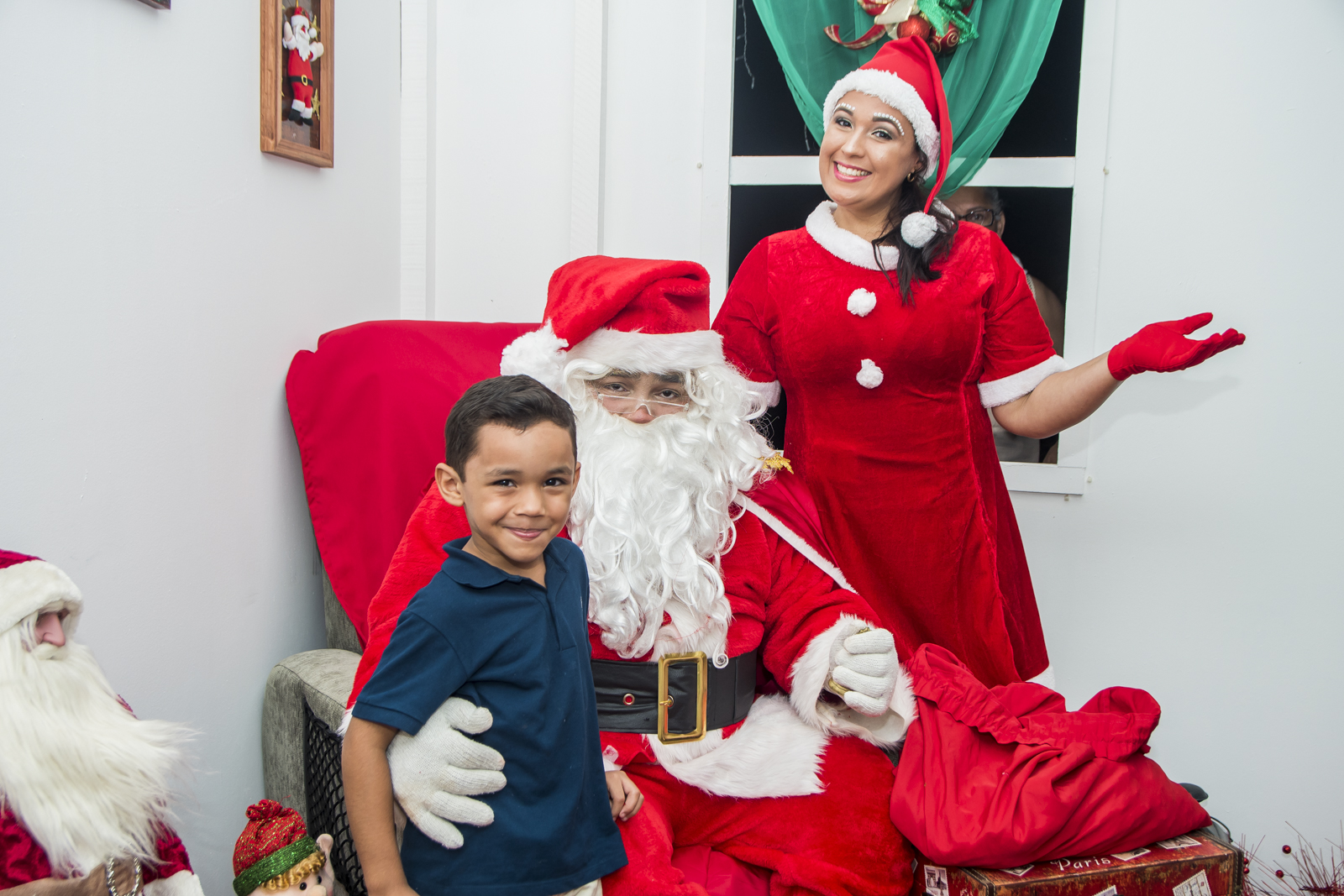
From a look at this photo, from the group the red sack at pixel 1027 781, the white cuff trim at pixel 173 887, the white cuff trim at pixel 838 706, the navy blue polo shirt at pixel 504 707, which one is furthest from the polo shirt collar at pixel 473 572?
the red sack at pixel 1027 781

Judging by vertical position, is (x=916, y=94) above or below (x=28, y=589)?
above

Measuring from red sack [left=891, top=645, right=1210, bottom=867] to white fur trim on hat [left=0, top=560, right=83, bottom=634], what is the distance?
124 cm

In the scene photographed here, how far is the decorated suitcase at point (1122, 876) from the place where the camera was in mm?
1328

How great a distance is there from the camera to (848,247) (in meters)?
1.82

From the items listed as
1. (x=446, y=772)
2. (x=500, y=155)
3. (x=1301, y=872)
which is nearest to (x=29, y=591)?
→ (x=446, y=772)

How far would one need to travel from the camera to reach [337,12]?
2096 millimetres

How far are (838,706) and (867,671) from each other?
4.5 inches

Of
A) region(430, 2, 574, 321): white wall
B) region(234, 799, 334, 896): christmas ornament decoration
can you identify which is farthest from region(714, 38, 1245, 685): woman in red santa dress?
region(234, 799, 334, 896): christmas ornament decoration

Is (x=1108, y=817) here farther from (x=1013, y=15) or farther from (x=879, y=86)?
(x=1013, y=15)

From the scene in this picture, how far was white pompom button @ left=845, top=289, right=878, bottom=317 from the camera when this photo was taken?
1.76 m

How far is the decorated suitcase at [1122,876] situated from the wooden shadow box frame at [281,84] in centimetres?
187

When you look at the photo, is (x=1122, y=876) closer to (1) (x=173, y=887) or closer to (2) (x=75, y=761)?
(1) (x=173, y=887)

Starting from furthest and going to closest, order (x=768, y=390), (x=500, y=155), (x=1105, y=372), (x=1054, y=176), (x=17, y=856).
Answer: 1. (x=500, y=155)
2. (x=1054, y=176)
3. (x=768, y=390)
4. (x=1105, y=372)
5. (x=17, y=856)

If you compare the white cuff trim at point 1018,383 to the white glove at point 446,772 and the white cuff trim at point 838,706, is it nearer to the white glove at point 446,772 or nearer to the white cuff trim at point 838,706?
the white cuff trim at point 838,706
